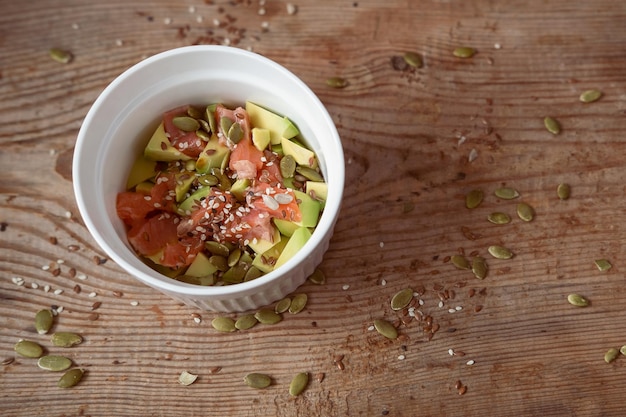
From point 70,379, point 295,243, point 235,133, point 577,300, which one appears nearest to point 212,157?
point 235,133

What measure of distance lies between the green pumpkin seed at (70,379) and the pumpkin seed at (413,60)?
2.45 feet

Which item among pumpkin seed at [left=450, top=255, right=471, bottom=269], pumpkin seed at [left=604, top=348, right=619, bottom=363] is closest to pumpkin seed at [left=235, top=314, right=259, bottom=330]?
pumpkin seed at [left=450, top=255, right=471, bottom=269]

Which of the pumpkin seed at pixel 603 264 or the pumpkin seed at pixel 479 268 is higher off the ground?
the pumpkin seed at pixel 479 268

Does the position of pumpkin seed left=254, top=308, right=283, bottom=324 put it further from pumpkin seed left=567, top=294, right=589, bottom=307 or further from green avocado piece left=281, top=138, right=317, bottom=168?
pumpkin seed left=567, top=294, right=589, bottom=307

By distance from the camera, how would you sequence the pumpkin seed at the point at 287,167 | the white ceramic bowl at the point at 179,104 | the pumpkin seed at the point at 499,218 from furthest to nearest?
the pumpkin seed at the point at 499,218 < the pumpkin seed at the point at 287,167 < the white ceramic bowl at the point at 179,104

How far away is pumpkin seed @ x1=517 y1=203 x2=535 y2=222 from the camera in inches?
45.1

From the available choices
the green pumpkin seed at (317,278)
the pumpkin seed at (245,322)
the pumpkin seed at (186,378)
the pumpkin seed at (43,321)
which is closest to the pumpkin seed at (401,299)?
the green pumpkin seed at (317,278)

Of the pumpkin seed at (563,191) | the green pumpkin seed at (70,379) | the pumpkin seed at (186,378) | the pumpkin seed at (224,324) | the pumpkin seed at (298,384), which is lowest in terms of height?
A: the pumpkin seed at (298,384)

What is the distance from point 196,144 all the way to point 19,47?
427 millimetres

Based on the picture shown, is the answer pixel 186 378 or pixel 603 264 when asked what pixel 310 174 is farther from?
pixel 603 264

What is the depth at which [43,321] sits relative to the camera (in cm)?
110

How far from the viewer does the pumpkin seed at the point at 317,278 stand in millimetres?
1110

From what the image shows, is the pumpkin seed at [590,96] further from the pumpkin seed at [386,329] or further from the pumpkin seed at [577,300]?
the pumpkin seed at [386,329]

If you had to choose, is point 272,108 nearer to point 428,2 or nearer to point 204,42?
point 204,42
